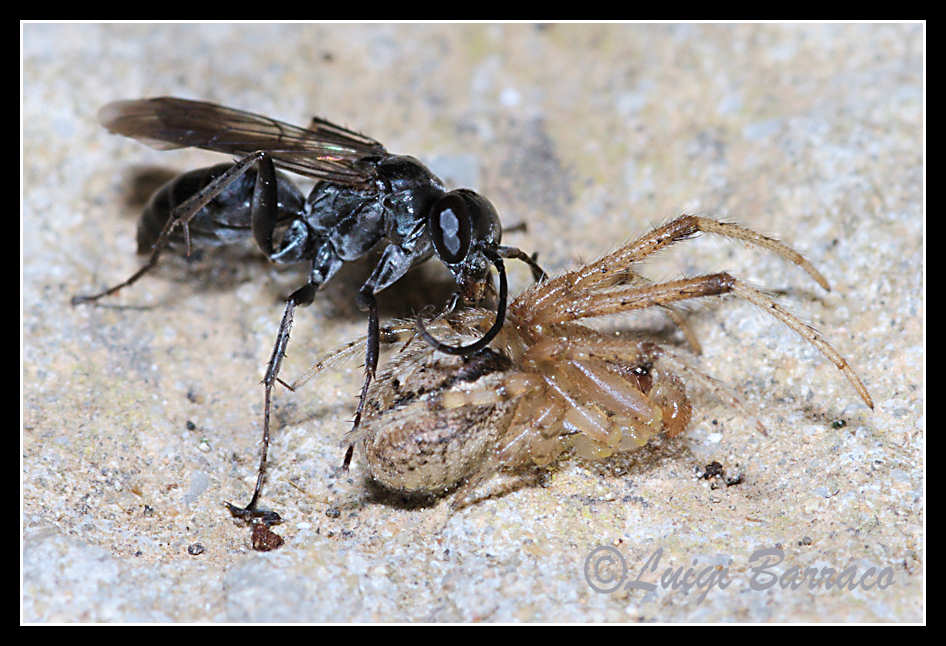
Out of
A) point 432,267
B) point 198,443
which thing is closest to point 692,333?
point 432,267

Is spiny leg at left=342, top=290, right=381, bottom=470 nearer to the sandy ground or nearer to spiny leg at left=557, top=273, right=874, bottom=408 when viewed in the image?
the sandy ground

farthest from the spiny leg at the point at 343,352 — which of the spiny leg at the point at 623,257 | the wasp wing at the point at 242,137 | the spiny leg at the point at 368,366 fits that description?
the wasp wing at the point at 242,137

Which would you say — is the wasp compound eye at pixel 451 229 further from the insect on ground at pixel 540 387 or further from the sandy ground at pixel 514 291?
the sandy ground at pixel 514 291

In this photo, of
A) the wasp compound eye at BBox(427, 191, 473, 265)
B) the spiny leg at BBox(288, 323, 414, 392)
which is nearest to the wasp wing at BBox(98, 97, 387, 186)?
the wasp compound eye at BBox(427, 191, 473, 265)

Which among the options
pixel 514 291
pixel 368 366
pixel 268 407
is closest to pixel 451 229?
pixel 368 366

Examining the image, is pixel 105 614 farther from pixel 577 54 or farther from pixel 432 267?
pixel 577 54

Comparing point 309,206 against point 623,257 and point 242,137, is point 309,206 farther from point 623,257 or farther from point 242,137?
point 623,257
